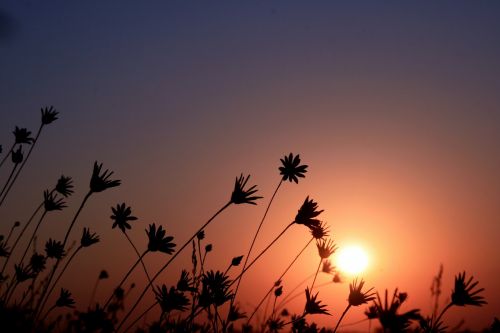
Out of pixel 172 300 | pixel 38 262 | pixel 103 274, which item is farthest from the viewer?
pixel 103 274

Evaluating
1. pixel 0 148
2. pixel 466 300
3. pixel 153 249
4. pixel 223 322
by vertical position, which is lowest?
pixel 223 322

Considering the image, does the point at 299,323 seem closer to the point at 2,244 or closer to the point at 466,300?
the point at 466,300

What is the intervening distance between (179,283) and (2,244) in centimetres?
251

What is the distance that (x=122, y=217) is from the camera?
5414 mm

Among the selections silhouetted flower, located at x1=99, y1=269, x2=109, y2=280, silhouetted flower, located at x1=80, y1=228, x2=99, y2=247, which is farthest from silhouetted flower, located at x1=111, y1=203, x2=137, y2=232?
silhouetted flower, located at x1=99, y1=269, x2=109, y2=280

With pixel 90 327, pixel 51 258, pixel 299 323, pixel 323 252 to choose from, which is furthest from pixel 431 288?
pixel 51 258

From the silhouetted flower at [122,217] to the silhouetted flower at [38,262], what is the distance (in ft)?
3.81

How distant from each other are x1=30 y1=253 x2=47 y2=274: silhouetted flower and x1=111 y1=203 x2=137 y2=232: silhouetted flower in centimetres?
Answer: 116

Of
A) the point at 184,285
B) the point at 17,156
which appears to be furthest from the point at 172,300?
the point at 17,156

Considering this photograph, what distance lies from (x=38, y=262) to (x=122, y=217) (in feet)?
4.18

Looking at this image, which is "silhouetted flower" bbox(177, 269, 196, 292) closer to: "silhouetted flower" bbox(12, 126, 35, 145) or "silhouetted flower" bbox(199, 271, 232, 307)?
"silhouetted flower" bbox(199, 271, 232, 307)

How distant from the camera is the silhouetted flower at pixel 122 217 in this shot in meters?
5.34

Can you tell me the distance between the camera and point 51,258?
563cm

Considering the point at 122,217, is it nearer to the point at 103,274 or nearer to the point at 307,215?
the point at 307,215
